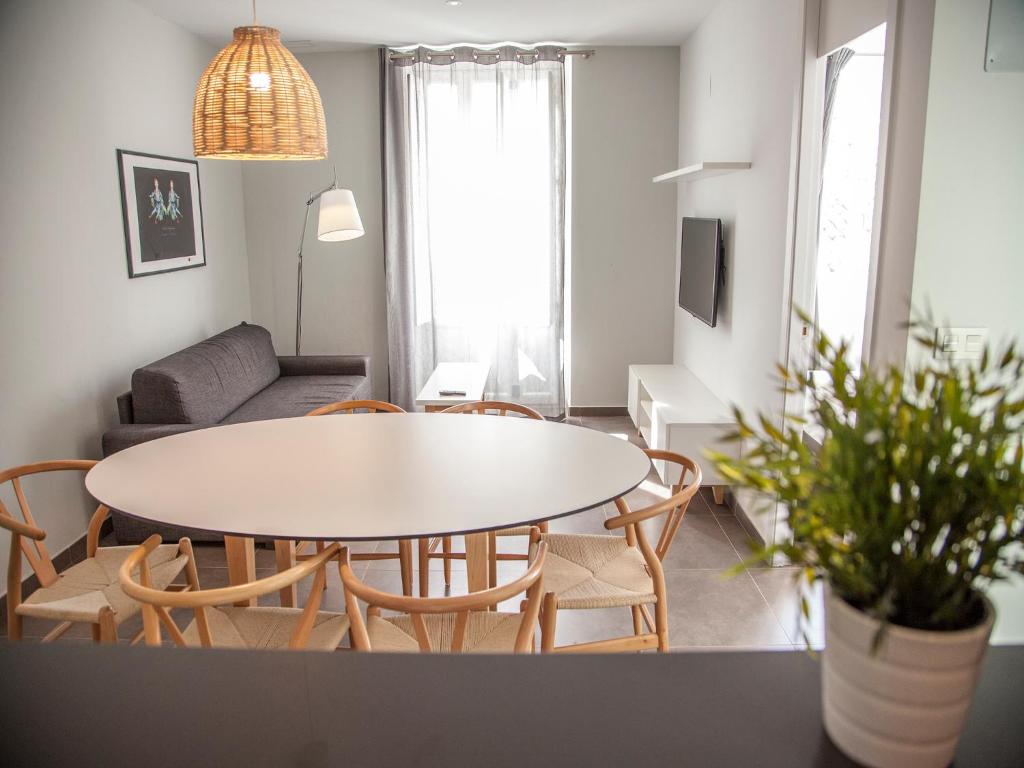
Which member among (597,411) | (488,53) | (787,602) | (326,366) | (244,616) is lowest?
(787,602)

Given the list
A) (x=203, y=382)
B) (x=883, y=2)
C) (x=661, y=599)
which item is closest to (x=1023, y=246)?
(x=883, y=2)

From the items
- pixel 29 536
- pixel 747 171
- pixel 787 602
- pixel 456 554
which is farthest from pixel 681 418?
pixel 29 536

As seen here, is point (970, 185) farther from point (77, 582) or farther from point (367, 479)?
point (77, 582)

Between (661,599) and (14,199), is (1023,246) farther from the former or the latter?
(14,199)

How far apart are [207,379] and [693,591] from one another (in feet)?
9.31

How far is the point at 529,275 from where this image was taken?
635cm

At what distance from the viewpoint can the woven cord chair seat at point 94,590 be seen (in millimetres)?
2410

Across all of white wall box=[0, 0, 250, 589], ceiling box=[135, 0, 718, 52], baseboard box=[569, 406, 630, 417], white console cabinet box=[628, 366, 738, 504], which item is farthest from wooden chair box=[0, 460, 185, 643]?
baseboard box=[569, 406, 630, 417]

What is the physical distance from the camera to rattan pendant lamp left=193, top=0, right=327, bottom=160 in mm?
2557

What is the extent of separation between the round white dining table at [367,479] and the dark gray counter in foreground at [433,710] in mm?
958

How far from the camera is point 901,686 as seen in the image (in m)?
0.84

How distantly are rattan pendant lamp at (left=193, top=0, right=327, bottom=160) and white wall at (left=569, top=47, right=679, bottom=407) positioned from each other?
3759mm

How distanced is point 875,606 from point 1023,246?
1962 mm

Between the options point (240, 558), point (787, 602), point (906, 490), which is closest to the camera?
point (906, 490)
